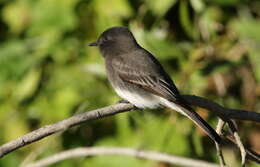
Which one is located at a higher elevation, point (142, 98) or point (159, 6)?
point (159, 6)

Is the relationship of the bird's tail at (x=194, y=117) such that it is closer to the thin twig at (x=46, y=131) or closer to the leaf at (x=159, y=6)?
the thin twig at (x=46, y=131)

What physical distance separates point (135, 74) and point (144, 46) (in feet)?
1.17

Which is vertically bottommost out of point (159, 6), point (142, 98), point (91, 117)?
point (142, 98)

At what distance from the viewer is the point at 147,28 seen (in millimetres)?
4758

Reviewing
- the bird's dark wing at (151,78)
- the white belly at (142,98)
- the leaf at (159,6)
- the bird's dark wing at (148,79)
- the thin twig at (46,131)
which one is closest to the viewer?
the thin twig at (46,131)

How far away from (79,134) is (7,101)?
0.70 meters

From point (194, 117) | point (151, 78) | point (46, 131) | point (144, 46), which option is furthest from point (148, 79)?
point (46, 131)

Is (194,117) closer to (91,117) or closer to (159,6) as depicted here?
(91,117)

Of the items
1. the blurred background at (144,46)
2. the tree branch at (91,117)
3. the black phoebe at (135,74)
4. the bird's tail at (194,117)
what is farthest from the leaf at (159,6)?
the tree branch at (91,117)

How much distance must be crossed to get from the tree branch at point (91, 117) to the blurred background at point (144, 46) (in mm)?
984

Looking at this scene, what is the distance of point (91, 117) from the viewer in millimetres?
3029

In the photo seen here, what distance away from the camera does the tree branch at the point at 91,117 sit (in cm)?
284

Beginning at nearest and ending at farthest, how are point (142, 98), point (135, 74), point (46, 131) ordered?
point (46, 131) → point (142, 98) → point (135, 74)

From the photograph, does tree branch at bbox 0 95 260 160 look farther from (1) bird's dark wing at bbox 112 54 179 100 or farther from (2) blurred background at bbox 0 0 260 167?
(2) blurred background at bbox 0 0 260 167
